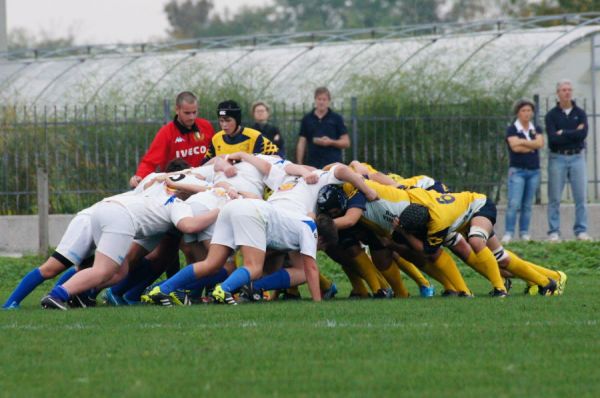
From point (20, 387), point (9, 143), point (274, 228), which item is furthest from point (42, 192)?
point (20, 387)

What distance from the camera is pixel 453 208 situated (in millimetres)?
12641

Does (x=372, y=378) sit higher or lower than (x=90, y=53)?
lower

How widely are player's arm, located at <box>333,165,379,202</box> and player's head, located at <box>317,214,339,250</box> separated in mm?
390

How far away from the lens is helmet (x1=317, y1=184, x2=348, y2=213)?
1266 cm

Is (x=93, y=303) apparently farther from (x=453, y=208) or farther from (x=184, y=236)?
(x=453, y=208)

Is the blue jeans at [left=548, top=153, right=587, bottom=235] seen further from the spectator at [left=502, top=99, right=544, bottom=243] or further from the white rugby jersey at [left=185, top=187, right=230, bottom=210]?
the white rugby jersey at [left=185, top=187, right=230, bottom=210]

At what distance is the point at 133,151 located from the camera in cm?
2230

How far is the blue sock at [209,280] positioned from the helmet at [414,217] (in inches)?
71.2

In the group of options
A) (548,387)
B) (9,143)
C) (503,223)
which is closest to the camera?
(548,387)

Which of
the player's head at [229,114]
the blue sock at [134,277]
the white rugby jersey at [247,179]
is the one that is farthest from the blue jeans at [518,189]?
the blue sock at [134,277]

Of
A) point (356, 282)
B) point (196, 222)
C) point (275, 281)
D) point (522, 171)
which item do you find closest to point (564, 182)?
point (522, 171)

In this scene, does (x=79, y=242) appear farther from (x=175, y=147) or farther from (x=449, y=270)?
(x=449, y=270)

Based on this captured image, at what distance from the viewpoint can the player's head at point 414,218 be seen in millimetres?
12312

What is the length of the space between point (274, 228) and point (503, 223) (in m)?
9.15
